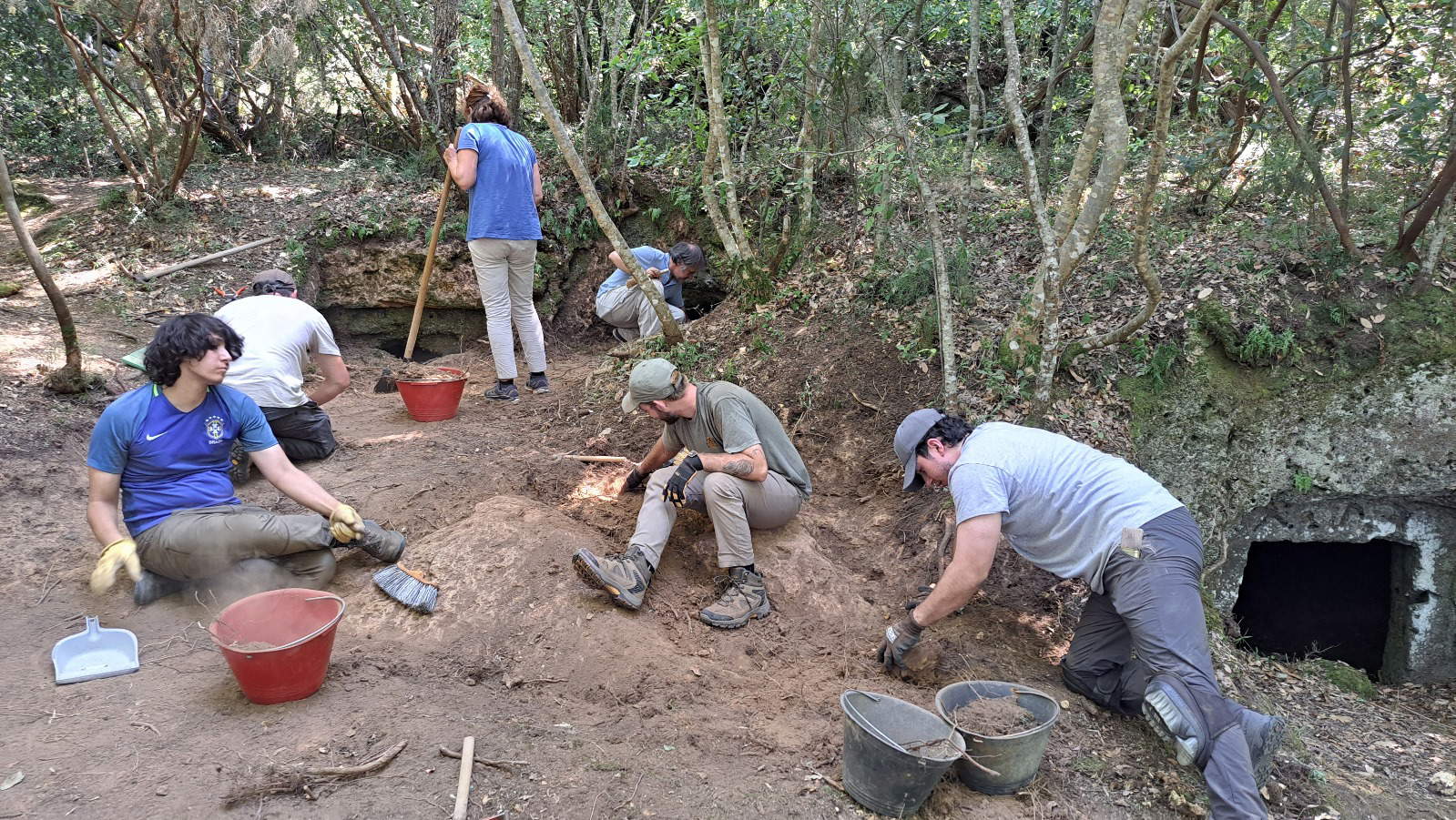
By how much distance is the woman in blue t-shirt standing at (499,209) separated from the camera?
5719 millimetres

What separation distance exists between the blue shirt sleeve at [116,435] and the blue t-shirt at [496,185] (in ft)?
9.22

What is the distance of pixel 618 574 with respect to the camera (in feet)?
11.9

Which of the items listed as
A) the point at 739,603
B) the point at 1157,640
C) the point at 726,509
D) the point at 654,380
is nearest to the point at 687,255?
the point at 654,380

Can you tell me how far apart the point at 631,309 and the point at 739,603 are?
3790mm

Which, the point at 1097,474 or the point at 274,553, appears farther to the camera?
the point at 274,553

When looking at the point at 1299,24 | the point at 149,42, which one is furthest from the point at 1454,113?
the point at 149,42

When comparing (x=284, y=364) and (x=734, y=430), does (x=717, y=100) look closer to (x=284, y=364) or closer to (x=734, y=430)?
(x=734, y=430)

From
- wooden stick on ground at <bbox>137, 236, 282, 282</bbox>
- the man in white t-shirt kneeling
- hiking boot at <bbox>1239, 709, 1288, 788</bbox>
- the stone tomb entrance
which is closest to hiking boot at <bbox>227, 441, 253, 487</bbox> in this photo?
the man in white t-shirt kneeling

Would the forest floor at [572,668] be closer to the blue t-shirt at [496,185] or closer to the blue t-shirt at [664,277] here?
the blue t-shirt at [496,185]

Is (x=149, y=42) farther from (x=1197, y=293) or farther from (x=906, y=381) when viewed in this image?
(x=1197, y=293)

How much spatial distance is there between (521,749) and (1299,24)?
6.74m

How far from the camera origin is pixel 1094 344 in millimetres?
4848

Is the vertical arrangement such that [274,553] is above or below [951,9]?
below

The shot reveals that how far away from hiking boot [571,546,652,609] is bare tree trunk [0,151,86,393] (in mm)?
3724
